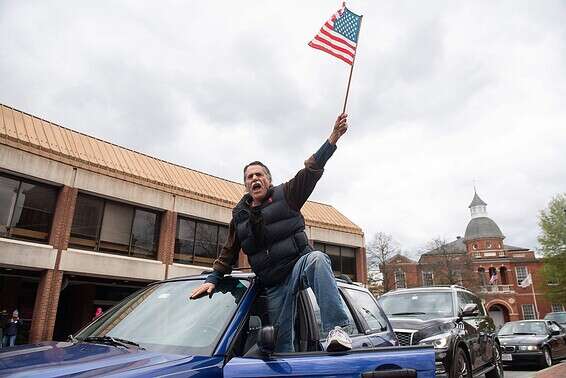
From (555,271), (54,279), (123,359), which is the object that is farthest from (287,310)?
(555,271)

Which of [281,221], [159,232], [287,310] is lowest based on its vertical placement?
[287,310]

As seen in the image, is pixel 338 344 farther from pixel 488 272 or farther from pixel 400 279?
pixel 488 272

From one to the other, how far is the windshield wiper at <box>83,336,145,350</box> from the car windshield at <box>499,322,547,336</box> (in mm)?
13374

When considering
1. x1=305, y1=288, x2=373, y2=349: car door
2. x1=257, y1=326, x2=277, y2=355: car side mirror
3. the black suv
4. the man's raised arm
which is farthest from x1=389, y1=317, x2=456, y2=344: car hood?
x1=257, y1=326, x2=277, y2=355: car side mirror

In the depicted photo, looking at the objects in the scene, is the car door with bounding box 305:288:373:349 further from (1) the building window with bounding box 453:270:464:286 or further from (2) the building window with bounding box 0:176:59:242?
(1) the building window with bounding box 453:270:464:286

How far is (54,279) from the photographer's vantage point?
16.2 m

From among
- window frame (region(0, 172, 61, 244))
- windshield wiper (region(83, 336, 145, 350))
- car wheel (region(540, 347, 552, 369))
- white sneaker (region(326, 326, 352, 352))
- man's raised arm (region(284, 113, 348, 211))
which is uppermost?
window frame (region(0, 172, 61, 244))

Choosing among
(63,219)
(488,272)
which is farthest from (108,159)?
(488,272)

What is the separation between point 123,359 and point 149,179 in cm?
1895

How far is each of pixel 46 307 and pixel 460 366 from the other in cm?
1562

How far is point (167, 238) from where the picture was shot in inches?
813

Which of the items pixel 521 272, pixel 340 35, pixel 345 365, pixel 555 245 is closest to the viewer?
pixel 345 365

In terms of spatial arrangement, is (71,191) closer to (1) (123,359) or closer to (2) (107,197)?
(2) (107,197)

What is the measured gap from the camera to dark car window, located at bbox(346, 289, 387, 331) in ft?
14.0
